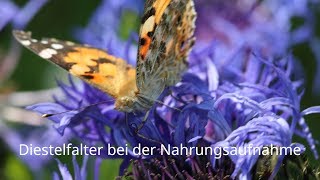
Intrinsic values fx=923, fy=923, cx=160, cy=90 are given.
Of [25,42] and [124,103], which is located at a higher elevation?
[25,42]

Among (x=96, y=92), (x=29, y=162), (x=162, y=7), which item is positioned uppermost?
(x=162, y=7)

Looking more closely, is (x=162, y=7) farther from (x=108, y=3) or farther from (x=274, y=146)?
(x=108, y=3)

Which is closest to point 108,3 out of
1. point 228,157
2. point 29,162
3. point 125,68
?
point 29,162

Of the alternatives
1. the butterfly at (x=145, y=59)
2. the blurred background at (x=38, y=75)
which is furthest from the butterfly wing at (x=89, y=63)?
the blurred background at (x=38, y=75)

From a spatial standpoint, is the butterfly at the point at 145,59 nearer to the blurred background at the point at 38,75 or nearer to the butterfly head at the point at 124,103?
the butterfly head at the point at 124,103

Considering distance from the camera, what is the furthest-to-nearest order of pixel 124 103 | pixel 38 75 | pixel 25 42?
1. pixel 38 75
2. pixel 25 42
3. pixel 124 103

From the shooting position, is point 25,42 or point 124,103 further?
point 25,42

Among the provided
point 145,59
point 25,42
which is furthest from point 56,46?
point 145,59

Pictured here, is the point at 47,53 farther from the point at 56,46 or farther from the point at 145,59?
the point at 145,59
